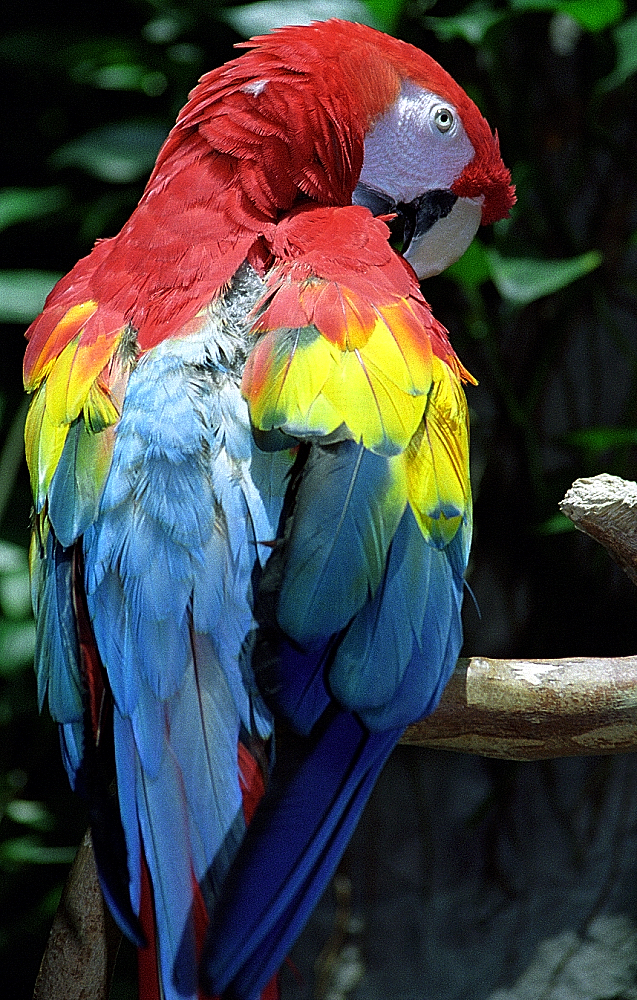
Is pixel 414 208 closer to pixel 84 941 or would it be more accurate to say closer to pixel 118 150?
pixel 118 150

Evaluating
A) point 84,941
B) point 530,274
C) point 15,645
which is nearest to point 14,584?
point 15,645

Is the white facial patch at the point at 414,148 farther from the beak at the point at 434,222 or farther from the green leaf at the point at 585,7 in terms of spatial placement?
the green leaf at the point at 585,7

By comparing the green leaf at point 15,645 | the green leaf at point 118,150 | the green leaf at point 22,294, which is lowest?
the green leaf at point 15,645

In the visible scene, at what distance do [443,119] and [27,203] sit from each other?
561 millimetres

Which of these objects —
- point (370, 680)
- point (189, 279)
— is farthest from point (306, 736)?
point (189, 279)

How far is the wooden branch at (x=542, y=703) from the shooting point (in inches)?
22.6

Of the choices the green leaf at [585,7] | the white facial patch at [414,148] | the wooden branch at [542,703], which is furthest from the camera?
the green leaf at [585,7]

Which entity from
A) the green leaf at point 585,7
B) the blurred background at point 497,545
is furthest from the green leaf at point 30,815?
the green leaf at point 585,7

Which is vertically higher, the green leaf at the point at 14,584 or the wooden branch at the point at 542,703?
the wooden branch at the point at 542,703

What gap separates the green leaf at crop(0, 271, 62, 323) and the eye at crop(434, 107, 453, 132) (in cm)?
52

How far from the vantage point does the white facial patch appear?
720mm

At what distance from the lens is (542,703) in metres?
0.57

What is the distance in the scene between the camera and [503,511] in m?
1.20

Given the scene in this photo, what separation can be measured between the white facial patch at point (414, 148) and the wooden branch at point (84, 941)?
511 mm
